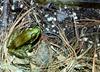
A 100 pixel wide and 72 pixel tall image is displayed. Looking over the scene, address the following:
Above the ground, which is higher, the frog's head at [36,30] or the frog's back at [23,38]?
the frog's head at [36,30]

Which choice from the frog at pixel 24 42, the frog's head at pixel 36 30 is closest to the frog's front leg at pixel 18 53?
the frog at pixel 24 42

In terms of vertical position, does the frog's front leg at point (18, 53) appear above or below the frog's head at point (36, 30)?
below

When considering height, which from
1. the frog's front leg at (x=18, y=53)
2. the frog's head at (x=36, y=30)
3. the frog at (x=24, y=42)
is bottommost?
the frog's front leg at (x=18, y=53)

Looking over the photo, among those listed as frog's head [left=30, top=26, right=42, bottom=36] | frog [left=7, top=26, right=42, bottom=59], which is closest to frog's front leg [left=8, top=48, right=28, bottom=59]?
frog [left=7, top=26, right=42, bottom=59]

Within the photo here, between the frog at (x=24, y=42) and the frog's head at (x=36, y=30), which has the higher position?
the frog's head at (x=36, y=30)

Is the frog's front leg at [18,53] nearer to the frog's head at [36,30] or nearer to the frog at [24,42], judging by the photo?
the frog at [24,42]

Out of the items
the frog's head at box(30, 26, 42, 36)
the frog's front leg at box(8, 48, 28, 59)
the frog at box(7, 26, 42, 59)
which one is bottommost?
the frog's front leg at box(8, 48, 28, 59)

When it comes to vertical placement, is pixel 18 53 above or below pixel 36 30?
below

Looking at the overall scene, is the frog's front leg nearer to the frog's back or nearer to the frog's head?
the frog's back

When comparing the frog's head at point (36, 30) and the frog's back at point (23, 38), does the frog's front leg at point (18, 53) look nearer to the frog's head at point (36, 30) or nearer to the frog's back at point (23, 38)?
the frog's back at point (23, 38)

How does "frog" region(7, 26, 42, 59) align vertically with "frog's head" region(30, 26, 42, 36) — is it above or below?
below
